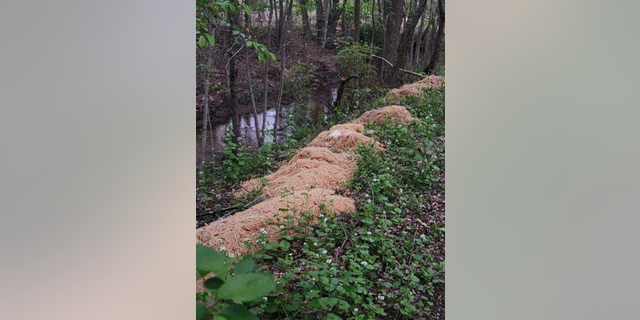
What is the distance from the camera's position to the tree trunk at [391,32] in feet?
9.15

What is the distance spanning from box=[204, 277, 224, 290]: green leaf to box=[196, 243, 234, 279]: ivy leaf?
0.19 feet

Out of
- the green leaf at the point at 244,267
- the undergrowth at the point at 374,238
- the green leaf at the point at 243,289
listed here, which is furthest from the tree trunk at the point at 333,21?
the green leaf at the point at 243,289

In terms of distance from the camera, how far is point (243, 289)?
1.69 metres

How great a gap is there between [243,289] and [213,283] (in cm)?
27

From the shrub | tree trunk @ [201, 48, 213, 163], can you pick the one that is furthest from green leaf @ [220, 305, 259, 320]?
the shrub

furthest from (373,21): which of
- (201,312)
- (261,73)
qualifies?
(201,312)

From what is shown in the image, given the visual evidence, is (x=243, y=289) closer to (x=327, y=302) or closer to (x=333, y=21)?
(x=327, y=302)

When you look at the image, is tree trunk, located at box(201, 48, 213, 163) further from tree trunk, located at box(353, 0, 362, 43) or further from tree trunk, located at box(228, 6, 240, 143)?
tree trunk, located at box(353, 0, 362, 43)

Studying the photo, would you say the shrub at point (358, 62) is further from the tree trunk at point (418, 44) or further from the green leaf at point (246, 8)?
the green leaf at point (246, 8)

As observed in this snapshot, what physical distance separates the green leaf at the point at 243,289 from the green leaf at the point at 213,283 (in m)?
0.19

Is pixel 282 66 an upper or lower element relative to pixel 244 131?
upper
